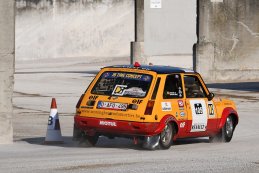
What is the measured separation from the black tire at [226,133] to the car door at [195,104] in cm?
67

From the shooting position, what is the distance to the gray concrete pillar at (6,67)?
1783 cm

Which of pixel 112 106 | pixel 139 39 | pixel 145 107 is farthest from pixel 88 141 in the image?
pixel 139 39

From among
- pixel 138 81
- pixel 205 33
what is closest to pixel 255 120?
pixel 138 81

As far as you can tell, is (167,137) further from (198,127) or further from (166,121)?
(198,127)

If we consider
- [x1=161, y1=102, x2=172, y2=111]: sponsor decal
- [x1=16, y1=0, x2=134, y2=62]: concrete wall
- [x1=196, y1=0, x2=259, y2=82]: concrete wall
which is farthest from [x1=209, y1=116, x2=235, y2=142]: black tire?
[x1=16, y1=0, x2=134, y2=62]: concrete wall

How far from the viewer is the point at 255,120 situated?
2411 cm

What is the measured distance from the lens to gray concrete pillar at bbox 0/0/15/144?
17.8 metres

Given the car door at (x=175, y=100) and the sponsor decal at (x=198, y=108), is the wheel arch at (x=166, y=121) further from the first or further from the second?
the sponsor decal at (x=198, y=108)

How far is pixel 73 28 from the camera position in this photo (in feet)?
197

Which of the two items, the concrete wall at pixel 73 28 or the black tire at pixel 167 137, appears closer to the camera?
the black tire at pixel 167 137

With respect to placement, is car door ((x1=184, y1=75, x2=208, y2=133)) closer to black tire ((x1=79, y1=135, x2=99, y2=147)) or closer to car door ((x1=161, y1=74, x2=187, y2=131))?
car door ((x1=161, y1=74, x2=187, y2=131))

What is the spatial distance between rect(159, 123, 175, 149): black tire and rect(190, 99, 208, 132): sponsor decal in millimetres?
757

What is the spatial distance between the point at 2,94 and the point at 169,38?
3642 cm

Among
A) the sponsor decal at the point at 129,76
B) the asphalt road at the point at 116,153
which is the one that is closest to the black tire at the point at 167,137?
the asphalt road at the point at 116,153
